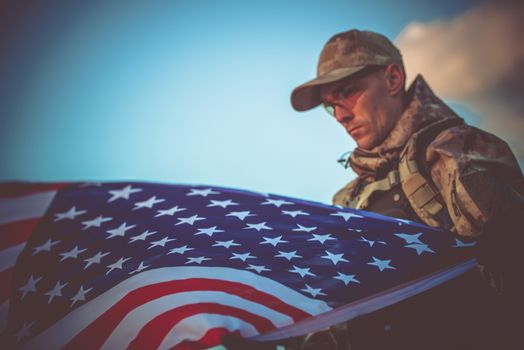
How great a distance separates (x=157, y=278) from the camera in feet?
5.69

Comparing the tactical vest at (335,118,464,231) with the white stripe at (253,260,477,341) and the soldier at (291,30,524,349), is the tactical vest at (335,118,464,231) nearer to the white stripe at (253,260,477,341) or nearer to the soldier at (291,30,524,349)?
the soldier at (291,30,524,349)

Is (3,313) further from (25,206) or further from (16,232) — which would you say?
(25,206)

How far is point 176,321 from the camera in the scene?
161 cm

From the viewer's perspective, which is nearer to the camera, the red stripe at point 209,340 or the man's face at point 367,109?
the red stripe at point 209,340

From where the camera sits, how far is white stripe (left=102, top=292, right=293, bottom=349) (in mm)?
1648

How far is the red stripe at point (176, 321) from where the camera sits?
1.59m

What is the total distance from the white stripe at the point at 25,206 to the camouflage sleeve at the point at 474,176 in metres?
2.46

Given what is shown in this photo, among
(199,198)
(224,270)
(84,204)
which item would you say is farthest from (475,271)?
(84,204)

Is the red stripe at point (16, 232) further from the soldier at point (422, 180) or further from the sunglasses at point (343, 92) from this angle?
the sunglasses at point (343, 92)

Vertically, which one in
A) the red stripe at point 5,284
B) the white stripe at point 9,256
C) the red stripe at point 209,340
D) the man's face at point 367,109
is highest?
the man's face at point 367,109

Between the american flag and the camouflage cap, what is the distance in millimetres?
1778

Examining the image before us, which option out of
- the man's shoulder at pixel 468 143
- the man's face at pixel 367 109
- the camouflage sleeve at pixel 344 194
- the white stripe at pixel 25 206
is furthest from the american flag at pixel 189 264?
the camouflage sleeve at pixel 344 194

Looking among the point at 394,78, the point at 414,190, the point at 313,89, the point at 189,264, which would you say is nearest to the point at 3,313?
the point at 189,264

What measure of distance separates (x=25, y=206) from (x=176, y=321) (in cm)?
98
